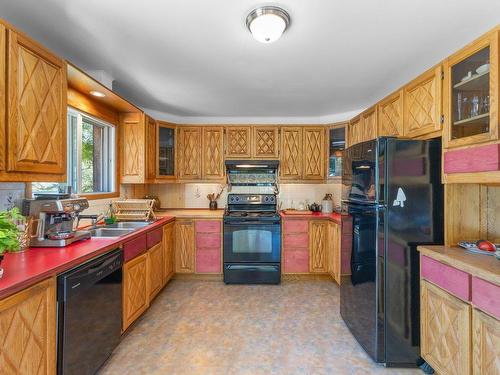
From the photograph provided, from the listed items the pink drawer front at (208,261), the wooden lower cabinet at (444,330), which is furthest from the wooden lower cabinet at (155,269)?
the wooden lower cabinet at (444,330)

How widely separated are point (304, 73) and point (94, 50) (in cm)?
186

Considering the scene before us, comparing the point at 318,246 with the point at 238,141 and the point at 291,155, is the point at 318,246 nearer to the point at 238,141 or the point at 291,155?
the point at 291,155

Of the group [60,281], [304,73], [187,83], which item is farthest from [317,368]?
[187,83]

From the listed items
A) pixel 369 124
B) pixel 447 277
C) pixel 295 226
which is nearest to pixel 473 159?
pixel 447 277

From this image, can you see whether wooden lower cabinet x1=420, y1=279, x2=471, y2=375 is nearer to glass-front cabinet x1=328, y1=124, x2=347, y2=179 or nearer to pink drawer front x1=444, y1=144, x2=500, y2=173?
pink drawer front x1=444, y1=144, x2=500, y2=173

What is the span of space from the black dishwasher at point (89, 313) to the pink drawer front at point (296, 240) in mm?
2170

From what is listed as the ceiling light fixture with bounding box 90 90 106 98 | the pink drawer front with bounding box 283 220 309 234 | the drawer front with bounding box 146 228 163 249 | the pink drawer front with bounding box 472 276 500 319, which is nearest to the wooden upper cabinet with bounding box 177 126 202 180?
the drawer front with bounding box 146 228 163 249

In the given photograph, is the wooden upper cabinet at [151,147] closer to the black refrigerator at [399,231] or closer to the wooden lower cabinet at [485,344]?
the black refrigerator at [399,231]

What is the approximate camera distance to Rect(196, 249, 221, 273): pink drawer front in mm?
3510

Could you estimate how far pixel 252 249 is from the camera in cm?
344

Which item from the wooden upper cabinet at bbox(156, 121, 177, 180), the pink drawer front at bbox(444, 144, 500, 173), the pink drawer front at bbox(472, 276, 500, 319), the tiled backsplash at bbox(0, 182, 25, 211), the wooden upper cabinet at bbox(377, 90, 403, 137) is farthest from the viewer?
the wooden upper cabinet at bbox(156, 121, 177, 180)

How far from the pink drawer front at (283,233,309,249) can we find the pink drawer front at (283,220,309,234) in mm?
56

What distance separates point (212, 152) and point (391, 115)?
2398 millimetres

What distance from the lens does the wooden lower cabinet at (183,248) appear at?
138 inches
